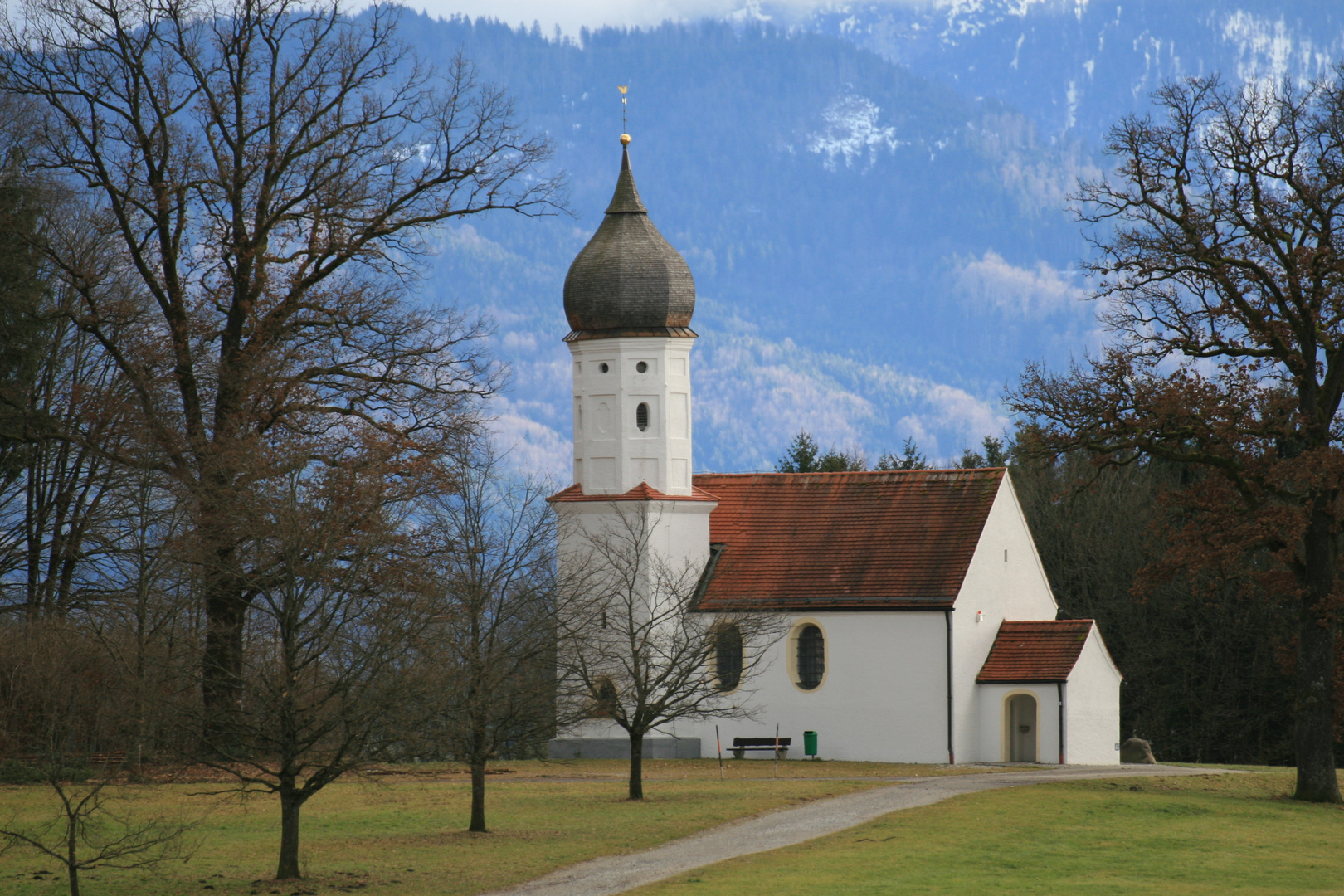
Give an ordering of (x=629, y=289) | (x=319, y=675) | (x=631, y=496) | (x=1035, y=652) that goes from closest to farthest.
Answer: (x=319, y=675)
(x=1035, y=652)
(x=631, y=496)
(x=629, y=289)

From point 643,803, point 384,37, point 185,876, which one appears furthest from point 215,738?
point 384,37

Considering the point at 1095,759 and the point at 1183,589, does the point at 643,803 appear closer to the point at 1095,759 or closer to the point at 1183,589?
the point at 1095,759

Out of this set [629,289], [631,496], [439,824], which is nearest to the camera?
[439,824]

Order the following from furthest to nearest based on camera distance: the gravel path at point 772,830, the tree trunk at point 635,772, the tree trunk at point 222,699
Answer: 1. the tree trunk at point 635,772
2. the gravel path at point 772,830
3. the tree trunk at point 222,699

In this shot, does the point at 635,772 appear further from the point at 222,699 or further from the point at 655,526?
the point at 655,526

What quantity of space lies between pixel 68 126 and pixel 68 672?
11473mm

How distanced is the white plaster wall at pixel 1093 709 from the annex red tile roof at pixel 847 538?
143 inches

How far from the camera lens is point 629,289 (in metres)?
44.3

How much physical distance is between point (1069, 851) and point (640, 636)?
1391cm

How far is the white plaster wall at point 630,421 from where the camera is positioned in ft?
146

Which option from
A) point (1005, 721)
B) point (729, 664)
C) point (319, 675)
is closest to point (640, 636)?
point (729, 664)

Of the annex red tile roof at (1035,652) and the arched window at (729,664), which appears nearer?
the annex red tile roof at (1035,652)

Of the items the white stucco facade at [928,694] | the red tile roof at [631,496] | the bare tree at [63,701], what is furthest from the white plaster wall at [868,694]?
the bare tree at [63,701]

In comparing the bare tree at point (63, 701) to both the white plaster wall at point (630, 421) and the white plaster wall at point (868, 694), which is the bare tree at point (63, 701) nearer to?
the white plaster wall at point (630, 421)
